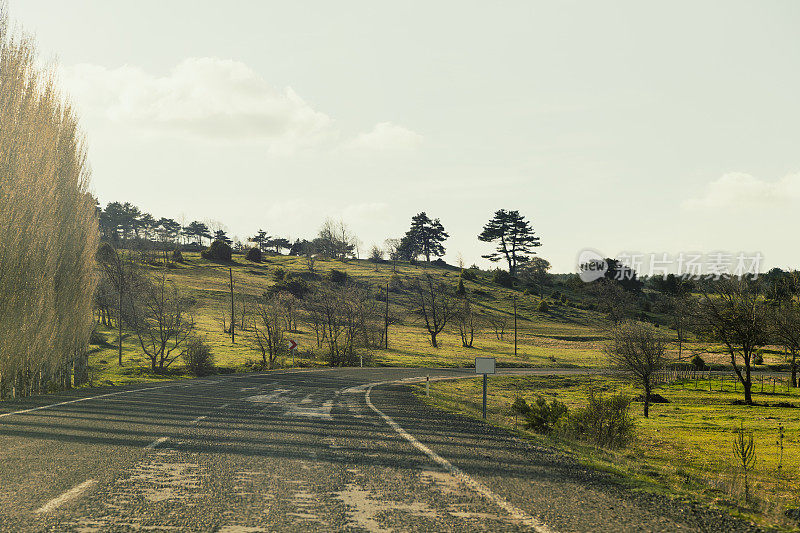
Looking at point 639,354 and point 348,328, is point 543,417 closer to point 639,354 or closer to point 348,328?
point 639,354

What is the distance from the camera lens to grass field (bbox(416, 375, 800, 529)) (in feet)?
23.8

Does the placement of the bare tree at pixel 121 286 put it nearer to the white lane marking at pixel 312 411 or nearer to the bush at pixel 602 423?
the white lane marking at pixel 312 411

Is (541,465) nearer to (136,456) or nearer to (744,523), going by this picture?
(744,523)

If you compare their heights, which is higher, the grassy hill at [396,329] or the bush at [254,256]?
the bush at [254,256]

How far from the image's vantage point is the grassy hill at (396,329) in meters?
53.5

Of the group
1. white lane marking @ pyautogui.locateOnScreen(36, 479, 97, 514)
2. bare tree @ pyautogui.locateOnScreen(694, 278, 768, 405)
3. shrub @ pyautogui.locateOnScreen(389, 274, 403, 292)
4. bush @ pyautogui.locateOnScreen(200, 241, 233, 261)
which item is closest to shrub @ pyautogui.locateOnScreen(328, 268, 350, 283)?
shrub @ pyautogui.locateOnScreen(389, 274, 403, 292)

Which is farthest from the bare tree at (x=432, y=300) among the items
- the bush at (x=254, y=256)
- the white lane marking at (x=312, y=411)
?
the white lane marking at (x=312, y=411)

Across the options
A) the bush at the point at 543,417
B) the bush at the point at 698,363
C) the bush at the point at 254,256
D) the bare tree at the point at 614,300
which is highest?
the bush at the point at 254,256

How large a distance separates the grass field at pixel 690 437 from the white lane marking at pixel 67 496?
6668 millimetres

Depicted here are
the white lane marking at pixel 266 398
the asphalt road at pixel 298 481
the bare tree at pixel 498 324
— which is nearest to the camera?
the asphalt road at pixel 298 481

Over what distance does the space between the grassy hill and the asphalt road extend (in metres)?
20.4

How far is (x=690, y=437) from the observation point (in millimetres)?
25328

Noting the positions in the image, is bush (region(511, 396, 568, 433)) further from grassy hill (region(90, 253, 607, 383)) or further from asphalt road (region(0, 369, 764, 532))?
grassy hill (region(90, 253, 607, 383))

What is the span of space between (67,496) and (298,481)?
2.50m
